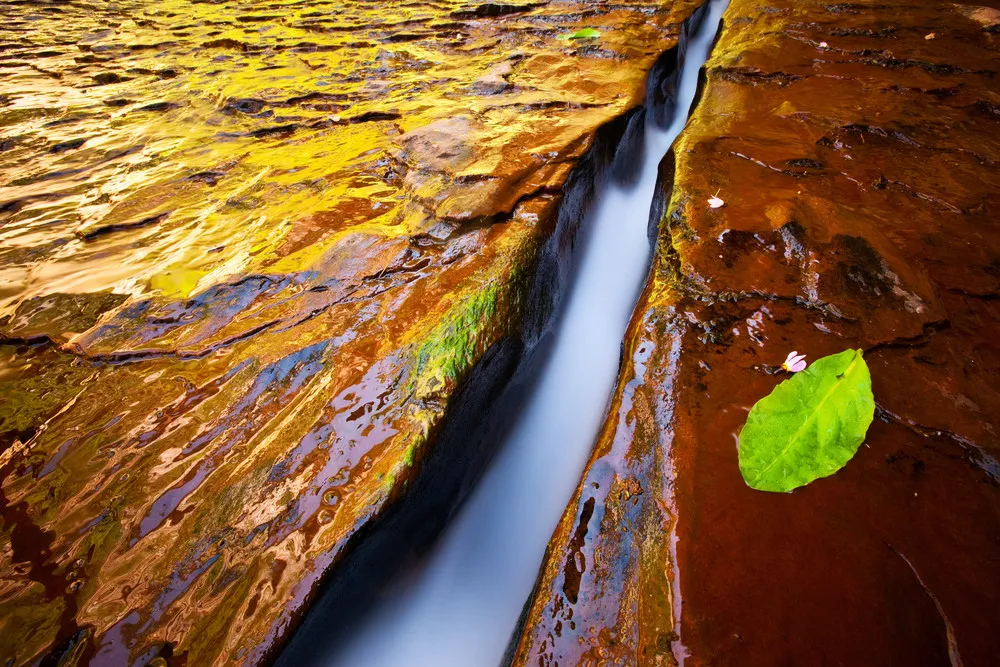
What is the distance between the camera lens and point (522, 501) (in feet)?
6.42

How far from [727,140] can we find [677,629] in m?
2.62

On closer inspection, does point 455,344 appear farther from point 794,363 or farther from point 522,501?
point 794,363

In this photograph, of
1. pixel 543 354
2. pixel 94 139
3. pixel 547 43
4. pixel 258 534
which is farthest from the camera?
pixel 547 43

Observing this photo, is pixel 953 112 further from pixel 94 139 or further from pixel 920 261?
pixel 94 139

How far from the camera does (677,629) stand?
1.00m

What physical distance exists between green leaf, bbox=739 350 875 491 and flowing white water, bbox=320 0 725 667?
0.93 meters

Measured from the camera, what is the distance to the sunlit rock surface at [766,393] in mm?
995

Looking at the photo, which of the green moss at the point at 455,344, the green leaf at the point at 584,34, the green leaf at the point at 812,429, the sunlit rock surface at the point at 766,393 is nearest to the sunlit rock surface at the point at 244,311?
the green moss at the point at 455,344

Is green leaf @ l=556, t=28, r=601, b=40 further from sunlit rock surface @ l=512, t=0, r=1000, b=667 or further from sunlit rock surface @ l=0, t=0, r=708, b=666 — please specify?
sunlit rock surface @ l=512, t=0, r=1000, b=667

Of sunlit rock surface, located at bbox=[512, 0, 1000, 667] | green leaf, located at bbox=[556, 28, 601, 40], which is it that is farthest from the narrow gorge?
green leaf, located at bbox=[556, 28, 601, 40]

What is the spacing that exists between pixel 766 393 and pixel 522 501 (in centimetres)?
109

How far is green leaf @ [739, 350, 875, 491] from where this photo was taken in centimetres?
117

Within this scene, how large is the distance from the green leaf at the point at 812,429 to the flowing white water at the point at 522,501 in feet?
3.06

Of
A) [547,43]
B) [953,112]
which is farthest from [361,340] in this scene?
[547,43]
